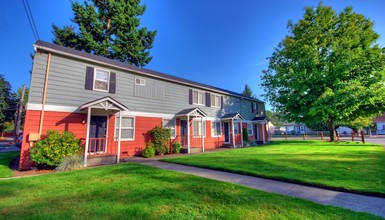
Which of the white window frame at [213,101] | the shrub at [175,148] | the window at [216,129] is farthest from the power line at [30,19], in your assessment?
the window at [216,129]

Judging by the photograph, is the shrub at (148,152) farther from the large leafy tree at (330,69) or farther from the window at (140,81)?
the large leafy tree at (330,69)

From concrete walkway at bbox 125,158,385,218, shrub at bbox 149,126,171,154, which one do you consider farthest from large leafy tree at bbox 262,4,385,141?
concrete walkway at bbox 125,158,385,218

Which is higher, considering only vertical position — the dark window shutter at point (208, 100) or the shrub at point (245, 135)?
the dark window shutter at point (208, 100)

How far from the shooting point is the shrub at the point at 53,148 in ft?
24.6

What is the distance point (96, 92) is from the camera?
10367mm

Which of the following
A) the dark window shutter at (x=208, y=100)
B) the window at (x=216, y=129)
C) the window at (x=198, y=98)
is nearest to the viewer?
the window at (x=198, y=98)

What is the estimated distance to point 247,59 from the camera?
22.9 meters

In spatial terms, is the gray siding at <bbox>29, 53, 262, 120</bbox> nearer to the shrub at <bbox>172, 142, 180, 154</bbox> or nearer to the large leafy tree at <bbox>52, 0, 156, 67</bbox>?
the shrub at <bbox>172, 142, 180, 154</bbox>

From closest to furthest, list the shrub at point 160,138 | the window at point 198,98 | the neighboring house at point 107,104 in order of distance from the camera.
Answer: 1. the neighboring house at point 107,104
2. the shrub at point 160,138
3. the window at point 198,98

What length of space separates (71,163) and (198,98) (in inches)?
430

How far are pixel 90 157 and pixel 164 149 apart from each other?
484cm

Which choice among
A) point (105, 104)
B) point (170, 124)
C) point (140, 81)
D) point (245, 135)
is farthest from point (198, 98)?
point (105, 104)

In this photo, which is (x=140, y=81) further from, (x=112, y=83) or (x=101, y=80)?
(x=101, y=80)

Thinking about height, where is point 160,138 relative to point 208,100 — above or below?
below
